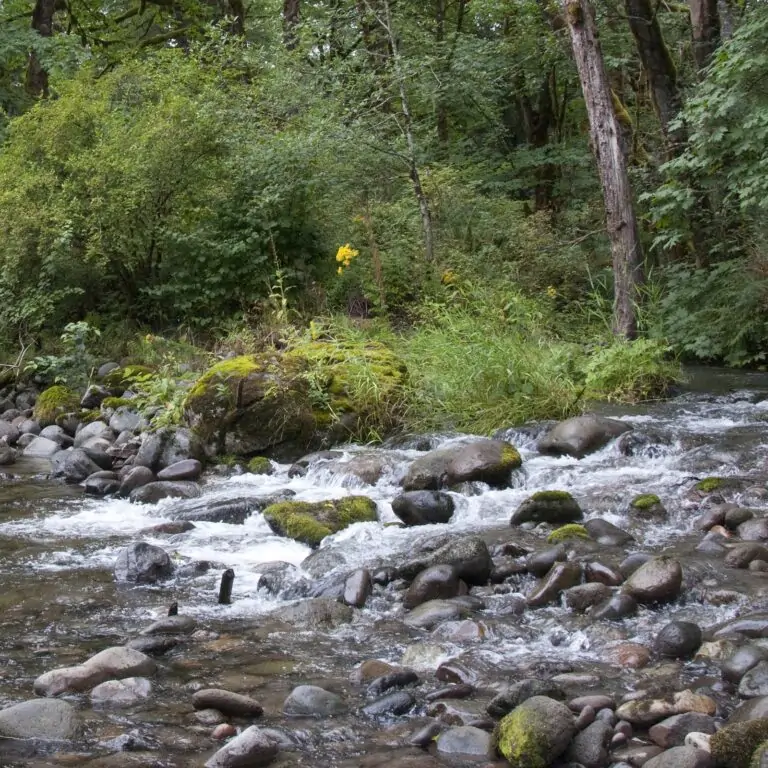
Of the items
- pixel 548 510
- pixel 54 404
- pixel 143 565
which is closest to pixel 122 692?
pixel 143 565

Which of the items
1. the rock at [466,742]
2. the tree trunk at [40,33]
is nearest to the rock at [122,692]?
the rock at [466,742]

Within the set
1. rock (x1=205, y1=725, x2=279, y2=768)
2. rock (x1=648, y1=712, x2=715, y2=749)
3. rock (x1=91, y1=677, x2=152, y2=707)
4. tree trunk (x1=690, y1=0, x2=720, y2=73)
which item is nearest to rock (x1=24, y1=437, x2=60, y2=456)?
rock (x1=91, y1=677, x2=152, y2=707)

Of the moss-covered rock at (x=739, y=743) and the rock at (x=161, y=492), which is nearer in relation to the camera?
the moss-covered rock at (x=739, y=743)

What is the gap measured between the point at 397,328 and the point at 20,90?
12901 millimetres

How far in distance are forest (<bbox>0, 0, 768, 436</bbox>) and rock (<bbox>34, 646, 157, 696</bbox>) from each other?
548 cm

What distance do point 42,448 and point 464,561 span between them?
→ 23.0 feet

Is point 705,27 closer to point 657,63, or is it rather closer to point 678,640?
point 657,63

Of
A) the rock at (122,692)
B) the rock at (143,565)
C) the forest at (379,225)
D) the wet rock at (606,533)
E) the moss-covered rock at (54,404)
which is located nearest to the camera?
Result: the rock at (122,692)

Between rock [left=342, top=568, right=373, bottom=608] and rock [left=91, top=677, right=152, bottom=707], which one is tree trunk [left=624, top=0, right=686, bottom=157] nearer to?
rock [left=342, top=568, right=373, bottom=608]

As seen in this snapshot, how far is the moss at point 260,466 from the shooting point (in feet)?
30.1

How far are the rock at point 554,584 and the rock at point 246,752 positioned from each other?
6.69ft

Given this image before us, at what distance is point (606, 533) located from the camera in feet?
20.5

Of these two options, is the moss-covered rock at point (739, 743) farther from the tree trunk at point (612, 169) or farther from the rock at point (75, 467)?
the tree trunk at point (612, 169)

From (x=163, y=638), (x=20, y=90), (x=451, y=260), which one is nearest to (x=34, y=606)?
(x=163, y=638)
